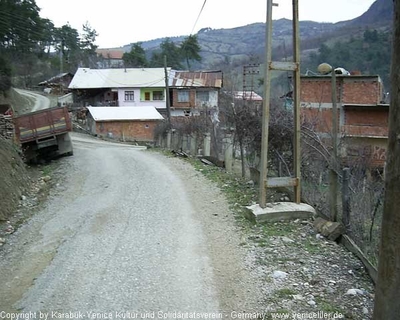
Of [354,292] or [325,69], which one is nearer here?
[354,292]

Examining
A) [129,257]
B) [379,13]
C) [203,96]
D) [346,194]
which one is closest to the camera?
[129,257]

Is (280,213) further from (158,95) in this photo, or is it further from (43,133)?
(158,95)

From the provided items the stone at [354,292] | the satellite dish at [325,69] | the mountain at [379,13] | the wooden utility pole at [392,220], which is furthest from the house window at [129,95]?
the wooden utility pole at [392,220]

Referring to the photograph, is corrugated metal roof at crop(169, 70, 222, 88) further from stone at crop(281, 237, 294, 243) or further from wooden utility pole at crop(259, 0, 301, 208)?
stone at crop(281, 237, 294, 243)

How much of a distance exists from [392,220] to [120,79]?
5589 centimetres

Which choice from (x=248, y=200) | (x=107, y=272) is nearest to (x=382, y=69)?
(x=248, y=200)

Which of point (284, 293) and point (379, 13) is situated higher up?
point (379, 13)

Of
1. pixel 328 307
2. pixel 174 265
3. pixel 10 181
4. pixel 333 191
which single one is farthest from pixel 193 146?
pixel 328 307

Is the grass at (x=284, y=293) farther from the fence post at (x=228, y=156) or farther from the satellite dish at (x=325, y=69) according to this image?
the satellite dish at (x=325, y=69)

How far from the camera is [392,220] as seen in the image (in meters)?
3.42

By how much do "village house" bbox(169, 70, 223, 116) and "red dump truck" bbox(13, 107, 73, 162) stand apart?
33.8 meters

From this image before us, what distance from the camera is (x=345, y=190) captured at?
6.16 meters

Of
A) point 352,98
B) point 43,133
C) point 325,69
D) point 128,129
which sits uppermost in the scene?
point 325,69

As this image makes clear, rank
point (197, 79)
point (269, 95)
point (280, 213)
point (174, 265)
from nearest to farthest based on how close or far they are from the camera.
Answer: point (174, 265) → point (280, 213) → point (269, 95) → point (197, 79)
